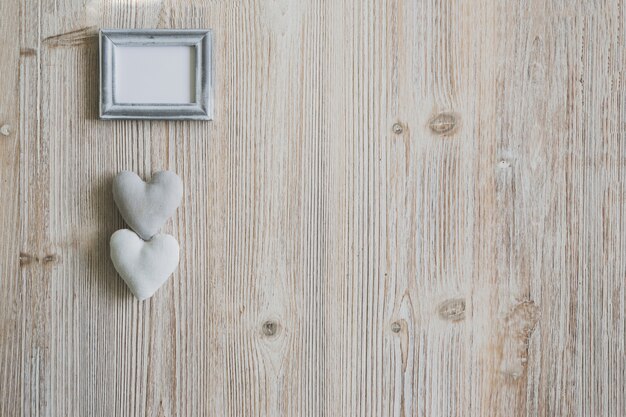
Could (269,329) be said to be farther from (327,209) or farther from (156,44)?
(156,44)

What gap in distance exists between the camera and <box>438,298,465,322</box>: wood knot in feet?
2.75

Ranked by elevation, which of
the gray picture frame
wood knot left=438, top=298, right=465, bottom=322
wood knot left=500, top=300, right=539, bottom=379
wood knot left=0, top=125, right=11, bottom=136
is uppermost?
the gray picture frame

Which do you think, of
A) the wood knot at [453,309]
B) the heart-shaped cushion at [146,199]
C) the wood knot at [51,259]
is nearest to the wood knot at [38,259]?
the wood knot at [51,259]

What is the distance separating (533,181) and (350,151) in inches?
10.9

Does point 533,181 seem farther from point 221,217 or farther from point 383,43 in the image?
point 221,217

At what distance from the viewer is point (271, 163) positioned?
0.83m

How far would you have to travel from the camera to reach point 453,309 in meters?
0.84

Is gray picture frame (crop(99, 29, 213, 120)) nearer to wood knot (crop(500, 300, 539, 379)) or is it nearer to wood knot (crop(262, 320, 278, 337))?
wood knot (crop(262, 320, 278, 337))

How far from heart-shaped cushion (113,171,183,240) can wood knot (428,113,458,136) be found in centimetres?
→ 39

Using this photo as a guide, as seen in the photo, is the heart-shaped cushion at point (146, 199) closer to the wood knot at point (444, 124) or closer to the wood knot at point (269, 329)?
the wood knot at point (269, 329)

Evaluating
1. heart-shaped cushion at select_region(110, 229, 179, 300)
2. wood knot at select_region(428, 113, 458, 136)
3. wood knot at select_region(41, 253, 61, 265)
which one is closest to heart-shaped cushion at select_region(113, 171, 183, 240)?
heart-shaped cushion at select_region(110, 229, 179, 300)

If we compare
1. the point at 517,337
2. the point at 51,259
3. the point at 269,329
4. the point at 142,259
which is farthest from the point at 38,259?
the point at 517,337

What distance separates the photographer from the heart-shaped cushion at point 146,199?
801 millimetres

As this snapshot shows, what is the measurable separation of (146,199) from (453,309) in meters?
0.48
